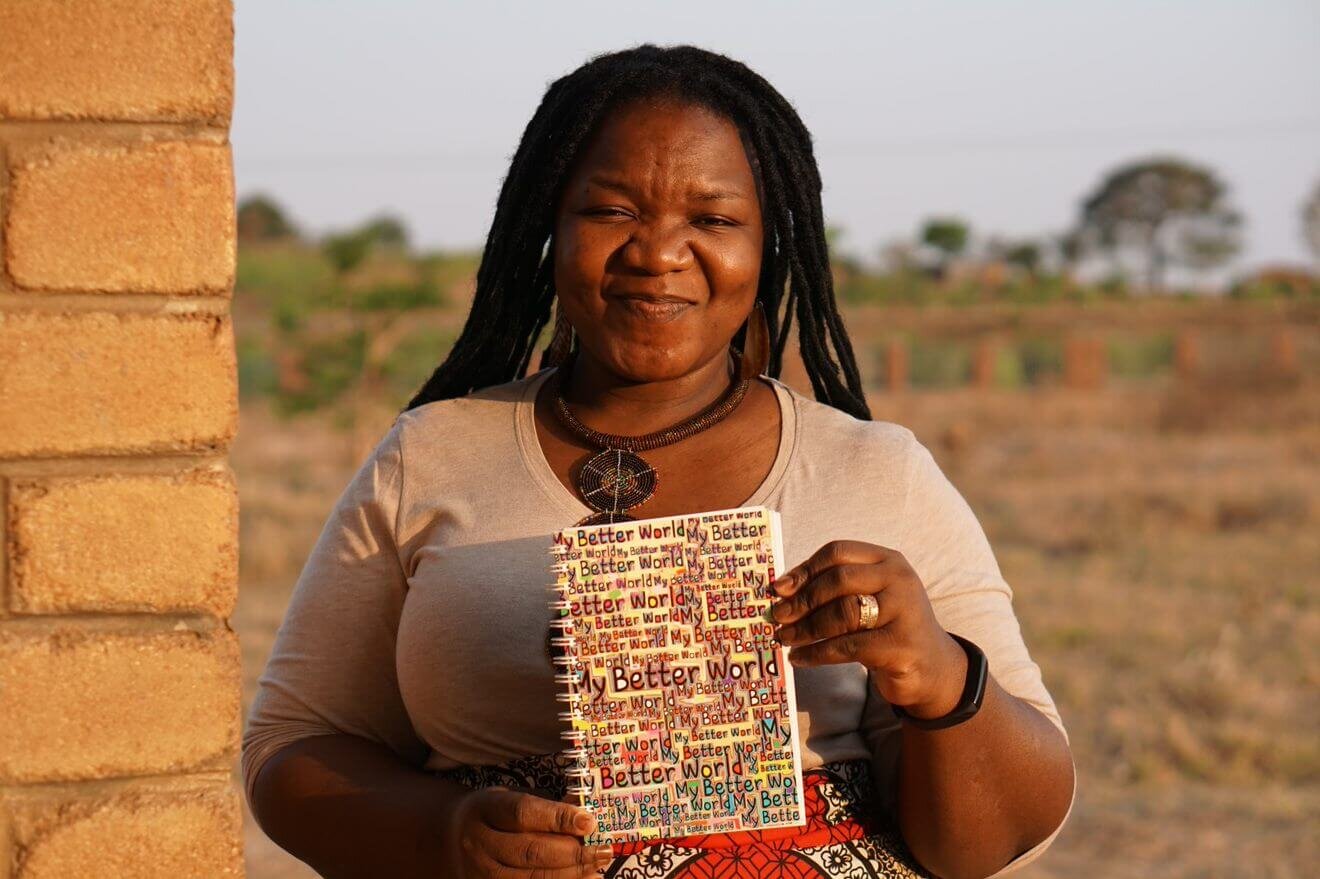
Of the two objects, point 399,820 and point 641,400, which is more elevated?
point 641,400

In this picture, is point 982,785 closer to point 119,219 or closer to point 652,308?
point 652,308

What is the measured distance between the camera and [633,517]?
2.38 metres

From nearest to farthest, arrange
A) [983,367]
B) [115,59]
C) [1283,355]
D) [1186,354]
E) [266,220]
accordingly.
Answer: [115,59] → [1283,355] → [983,367] → [1186,354] → [266,220]

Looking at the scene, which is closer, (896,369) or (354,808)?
(354,808)

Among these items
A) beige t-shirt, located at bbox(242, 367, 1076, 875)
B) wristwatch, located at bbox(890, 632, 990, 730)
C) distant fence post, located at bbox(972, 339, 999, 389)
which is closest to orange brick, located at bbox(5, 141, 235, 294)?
beige t-shirt, located at bbox(242, 367, 1076, 875)

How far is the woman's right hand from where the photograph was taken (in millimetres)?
2049

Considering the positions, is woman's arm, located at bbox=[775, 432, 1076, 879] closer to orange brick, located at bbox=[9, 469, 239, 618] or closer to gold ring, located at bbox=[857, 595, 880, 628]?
gold ring, located at bbox=[857, 595, 880, 628]

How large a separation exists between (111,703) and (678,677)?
709 millimetres

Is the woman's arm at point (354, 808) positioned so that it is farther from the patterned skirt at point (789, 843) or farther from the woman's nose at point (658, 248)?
the woman's nose at point (658, 248)

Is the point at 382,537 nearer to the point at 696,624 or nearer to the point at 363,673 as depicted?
the point at 363,673

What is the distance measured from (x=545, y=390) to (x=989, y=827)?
3.23 feet

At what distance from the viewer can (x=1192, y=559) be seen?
46.9 ft

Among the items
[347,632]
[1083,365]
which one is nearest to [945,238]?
[1083,365]

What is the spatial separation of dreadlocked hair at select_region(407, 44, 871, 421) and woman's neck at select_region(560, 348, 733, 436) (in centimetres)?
25
